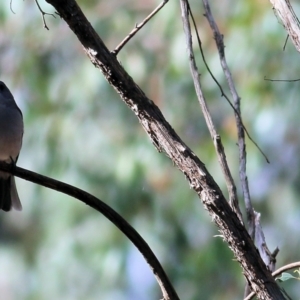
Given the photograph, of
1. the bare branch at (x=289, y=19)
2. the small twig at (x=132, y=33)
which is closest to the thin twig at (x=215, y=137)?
the small twig at (x=132, y=33)

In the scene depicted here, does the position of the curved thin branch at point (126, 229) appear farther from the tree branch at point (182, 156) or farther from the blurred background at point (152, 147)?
the blurred background at point (152, 147)

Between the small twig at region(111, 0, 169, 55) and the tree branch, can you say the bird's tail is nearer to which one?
the small twig at region(111, 0, 169, 55)

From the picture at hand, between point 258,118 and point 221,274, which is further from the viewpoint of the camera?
point 221,274

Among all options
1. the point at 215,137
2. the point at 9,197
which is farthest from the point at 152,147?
the point at 215,137

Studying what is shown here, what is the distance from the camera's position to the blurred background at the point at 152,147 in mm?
4645

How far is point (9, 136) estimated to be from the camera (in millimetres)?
3070

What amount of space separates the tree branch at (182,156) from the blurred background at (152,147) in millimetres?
3124

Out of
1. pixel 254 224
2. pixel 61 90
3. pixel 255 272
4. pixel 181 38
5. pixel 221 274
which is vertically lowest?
pixel 255 272

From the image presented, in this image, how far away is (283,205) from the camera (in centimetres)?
493

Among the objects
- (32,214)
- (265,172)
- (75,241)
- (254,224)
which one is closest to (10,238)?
(32,214)

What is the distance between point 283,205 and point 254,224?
11.5ft

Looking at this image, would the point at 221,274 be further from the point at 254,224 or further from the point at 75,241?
the point at 254,224

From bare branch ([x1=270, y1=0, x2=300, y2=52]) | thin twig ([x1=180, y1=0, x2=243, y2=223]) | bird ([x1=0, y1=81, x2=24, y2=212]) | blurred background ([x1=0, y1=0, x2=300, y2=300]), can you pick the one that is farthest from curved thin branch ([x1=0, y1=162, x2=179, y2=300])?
blurred background ([x1=0, y1=0, x2=300, y2=300])

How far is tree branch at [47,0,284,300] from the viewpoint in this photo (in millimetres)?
1193
